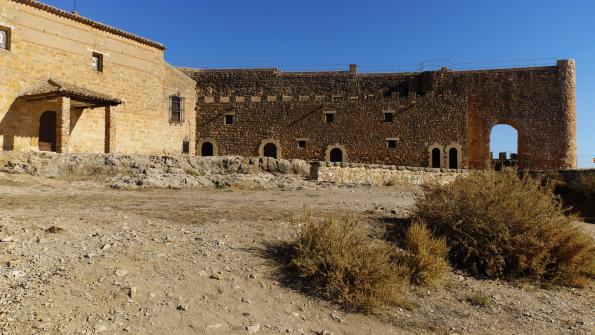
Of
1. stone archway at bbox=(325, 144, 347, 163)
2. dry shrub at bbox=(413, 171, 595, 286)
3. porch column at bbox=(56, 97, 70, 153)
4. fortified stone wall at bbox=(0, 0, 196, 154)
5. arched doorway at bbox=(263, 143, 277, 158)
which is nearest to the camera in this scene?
dry shrub at bbox=(413, 171, 595, 286)

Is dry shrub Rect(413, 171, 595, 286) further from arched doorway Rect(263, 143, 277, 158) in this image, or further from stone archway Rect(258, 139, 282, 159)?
arched doorway Rect(263, 143, 277, 158)

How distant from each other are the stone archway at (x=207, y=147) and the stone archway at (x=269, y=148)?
2.66 metres

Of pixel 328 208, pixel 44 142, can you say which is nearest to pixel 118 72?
pixel 44 142

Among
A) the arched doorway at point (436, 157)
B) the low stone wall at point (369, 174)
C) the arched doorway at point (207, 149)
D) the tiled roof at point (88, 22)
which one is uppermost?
the tiled roof at point (88, 22)

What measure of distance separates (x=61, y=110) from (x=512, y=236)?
1605 centimetres

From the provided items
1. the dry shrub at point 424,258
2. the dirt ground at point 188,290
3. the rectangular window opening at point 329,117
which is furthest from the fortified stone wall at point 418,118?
the dry shrub at point 424,258

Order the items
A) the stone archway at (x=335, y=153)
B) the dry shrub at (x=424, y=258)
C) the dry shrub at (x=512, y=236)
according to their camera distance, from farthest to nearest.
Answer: the stone archway at (x=335, y=153)
the dry shrub at (x=512, y=236)
the dry shrub at (x=424, y=258)

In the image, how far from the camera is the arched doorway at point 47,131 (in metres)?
18.1

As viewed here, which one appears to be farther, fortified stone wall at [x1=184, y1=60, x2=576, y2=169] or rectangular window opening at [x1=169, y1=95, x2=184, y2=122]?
fortified stone wall at [x1=184, y1=60, x2=576, y2=169]

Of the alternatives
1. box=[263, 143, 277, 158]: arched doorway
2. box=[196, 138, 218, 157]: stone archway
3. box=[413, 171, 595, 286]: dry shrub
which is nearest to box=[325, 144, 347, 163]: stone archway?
box=[263, 143, 277, 158]: arched doorway

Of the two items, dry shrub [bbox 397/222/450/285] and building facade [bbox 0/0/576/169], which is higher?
building facade [bbox 0/0/576/169]

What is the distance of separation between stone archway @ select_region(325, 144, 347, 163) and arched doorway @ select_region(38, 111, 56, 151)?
13.5m

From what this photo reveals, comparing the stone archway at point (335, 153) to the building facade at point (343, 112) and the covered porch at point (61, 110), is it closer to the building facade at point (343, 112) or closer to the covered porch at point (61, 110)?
the building facade at point (343, 112)

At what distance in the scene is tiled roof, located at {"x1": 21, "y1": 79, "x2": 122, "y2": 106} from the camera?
53.3ft
